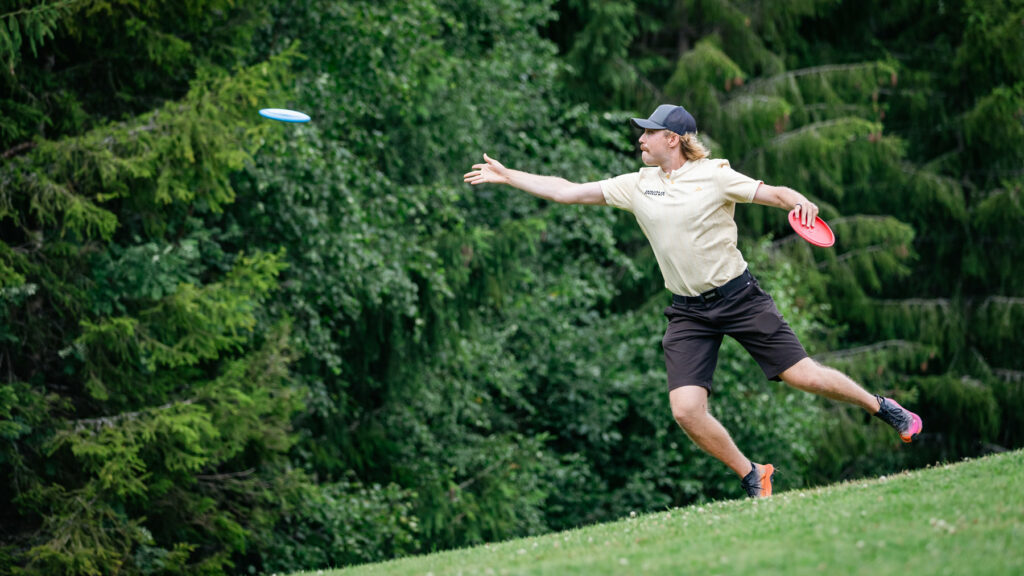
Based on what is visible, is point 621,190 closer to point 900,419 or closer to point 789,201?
point 789,201

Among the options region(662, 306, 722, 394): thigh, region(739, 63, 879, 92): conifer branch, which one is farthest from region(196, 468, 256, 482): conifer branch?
region(739, 63, 879, 92): conifer branch

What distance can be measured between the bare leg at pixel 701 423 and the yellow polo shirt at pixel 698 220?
0.64 meters

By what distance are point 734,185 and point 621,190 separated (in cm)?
76

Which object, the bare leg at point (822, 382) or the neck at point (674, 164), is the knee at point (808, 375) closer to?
the bare leg at point (822, 382)

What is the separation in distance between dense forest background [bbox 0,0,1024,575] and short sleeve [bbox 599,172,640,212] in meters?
5.30

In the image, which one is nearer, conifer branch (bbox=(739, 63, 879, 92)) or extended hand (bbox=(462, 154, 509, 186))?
extended hand (bbox=(462, 154, 509, 186))

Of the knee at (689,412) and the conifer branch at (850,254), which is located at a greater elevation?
the knee at (689,412)

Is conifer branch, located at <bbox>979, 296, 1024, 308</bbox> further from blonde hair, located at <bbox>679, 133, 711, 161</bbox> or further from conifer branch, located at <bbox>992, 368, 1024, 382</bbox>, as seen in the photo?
blonde hair, located at <bbox>679, 133, 711, 161</bbox>

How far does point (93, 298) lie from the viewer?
11.9m

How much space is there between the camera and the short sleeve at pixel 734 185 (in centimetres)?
698

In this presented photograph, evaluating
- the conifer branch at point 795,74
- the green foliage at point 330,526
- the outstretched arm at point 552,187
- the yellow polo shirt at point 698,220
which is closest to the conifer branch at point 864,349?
the conifer branch at point 795,74

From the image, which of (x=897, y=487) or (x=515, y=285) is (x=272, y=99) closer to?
(x=515, y=285)

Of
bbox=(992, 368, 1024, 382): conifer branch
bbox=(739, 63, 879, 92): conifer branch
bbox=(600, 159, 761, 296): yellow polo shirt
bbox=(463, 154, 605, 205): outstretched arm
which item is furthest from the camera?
bbox=(992, 368, 1024, 382): conifer branch

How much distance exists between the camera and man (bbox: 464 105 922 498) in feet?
23.4
